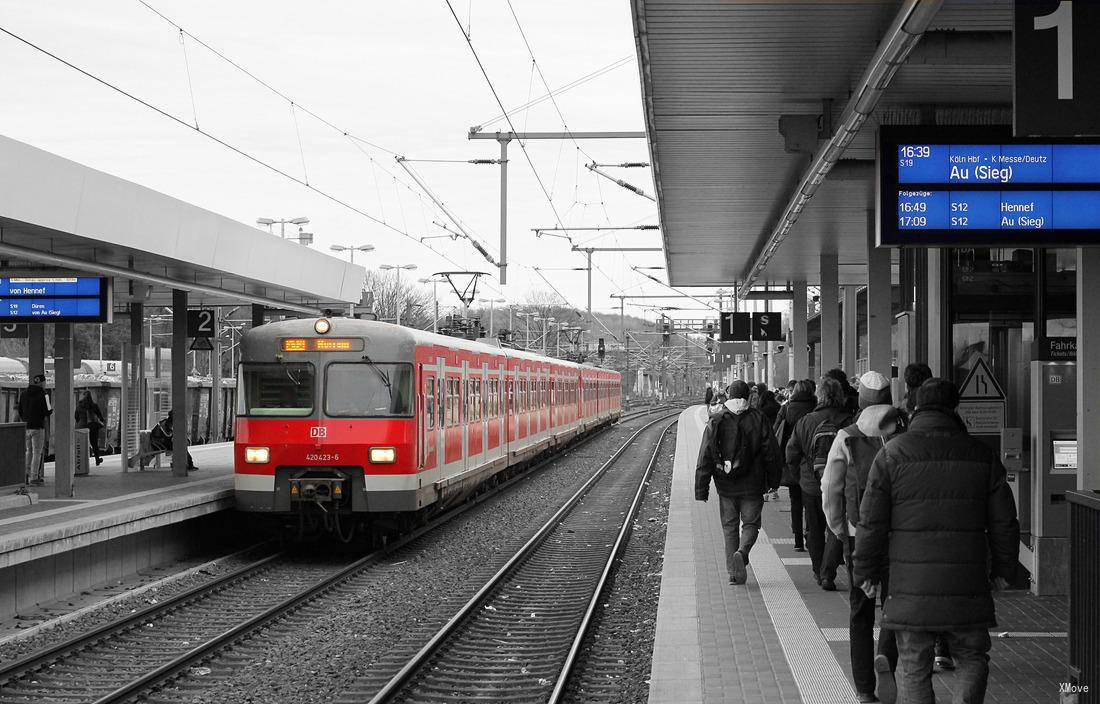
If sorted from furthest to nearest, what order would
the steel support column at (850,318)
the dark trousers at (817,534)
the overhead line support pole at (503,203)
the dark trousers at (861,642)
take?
the steel support column at (850,318) < the overhead line support pole at (503,203) < the dark trousers at (817,534) < the dark trousers at (861,642)

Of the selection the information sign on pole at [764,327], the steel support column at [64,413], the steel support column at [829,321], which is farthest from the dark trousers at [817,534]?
the information sign on pole at [764,327]

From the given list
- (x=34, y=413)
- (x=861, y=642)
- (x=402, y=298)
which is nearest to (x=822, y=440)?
(x=861, y=642)

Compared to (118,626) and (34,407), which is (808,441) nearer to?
(118,626)

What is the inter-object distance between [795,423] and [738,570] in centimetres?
154

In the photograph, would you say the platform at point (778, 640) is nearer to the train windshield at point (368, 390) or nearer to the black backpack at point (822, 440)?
the black backpack at point (822, 440)

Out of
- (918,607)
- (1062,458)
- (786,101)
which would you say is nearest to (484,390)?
(786,101)

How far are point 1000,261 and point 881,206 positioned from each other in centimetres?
270

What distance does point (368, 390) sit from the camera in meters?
13.6

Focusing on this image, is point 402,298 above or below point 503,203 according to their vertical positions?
above

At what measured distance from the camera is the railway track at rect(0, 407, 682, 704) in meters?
7.96

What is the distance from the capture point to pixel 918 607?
16.1 feet

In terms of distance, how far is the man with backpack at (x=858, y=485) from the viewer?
6.23 metres

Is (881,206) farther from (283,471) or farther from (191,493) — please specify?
(191,493)

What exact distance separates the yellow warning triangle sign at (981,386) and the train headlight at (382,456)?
20.6ft
